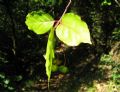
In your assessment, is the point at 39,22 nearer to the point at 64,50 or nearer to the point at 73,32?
the point at 73,32

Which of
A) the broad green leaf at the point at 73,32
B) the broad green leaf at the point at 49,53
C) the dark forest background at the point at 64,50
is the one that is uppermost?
the broad green leaf at the point at 73,32

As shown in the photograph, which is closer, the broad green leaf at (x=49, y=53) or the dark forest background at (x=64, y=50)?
the broad green leaf at (x=49, y=53)

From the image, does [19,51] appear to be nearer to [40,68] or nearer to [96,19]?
[40,68]

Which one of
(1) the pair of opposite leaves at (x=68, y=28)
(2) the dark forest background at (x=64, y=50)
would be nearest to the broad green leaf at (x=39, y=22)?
(1) the pair of opposite leaves at (x=68, y=28)

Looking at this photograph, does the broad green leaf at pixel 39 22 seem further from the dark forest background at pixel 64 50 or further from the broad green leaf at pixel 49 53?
the dark forest background at pixel 64 50

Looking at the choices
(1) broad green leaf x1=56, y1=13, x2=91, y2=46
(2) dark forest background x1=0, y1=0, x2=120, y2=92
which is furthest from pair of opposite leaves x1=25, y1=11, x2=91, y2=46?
(2) dark forest background x1=0, y1=0, x2=120, y2=92

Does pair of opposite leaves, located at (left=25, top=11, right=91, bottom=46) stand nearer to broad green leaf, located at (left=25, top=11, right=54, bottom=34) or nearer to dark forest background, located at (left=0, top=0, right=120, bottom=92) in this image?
broad green leaf, located at (left=25, top=11, right=54, bottom=34)

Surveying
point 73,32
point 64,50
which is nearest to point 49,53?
point 73,32

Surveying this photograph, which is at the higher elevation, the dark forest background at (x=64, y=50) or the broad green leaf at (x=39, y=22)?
the broad green leaf at (x=39, y=22)
